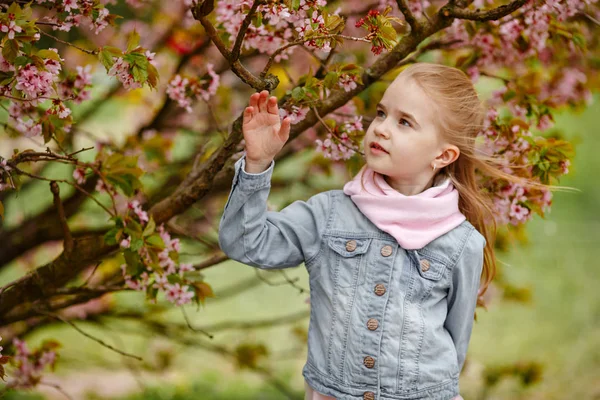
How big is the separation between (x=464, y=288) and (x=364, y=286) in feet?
0.81

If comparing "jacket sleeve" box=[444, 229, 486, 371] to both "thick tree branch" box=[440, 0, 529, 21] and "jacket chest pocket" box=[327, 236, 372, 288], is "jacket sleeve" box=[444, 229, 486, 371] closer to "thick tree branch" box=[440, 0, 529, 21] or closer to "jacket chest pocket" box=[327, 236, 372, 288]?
"jacket chest pocket" box=[327, 236, 372, 288]

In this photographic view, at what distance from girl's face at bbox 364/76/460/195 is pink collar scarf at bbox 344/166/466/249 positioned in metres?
0.06

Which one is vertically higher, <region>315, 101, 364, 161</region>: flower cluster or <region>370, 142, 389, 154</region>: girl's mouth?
<region>370, 142, 389, 154</region>: girl's mouth

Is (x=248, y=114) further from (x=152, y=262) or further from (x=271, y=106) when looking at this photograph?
(x=152, y=262)

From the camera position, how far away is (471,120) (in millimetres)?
1738

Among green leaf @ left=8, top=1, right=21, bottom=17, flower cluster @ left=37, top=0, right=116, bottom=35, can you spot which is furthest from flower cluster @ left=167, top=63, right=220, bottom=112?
green leaf @ left=8, top=1, right=21, bottom=17

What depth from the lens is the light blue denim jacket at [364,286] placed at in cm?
159

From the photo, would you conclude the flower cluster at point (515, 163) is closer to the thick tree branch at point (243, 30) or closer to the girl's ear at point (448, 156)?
the girl's ear at point (448, 156)

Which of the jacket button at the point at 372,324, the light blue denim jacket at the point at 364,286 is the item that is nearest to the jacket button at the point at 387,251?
the light blue denim jacket at the point at 364,286

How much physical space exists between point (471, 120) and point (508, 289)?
6.06 ft

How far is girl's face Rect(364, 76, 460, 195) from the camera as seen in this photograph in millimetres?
1624

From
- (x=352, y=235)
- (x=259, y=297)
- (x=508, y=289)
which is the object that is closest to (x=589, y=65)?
(x=508, y=289)

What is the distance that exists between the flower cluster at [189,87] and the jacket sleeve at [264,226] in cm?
52

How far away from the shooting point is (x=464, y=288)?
168 centimetres
